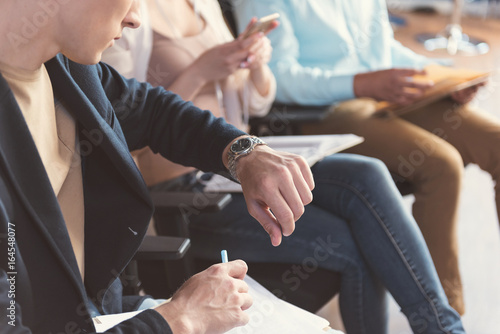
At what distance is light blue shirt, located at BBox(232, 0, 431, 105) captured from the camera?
199 centimetres

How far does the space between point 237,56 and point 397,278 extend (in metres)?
0.68

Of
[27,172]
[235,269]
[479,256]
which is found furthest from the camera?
[479,256]

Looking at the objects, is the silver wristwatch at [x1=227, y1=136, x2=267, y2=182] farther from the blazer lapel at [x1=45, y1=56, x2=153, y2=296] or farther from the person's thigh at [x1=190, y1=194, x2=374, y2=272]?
the person's thigh at [x1=190, y1=194, x2=374, y2=272]

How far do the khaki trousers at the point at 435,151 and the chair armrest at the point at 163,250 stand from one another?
0.84 meters

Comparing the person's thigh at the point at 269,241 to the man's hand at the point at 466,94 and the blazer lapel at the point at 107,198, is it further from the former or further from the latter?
the man's hand at the point at 466,94

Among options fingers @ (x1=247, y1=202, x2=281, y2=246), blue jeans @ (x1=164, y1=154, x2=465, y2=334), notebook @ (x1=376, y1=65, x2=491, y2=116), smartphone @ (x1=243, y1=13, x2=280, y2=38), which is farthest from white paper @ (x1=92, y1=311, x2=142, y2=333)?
notebook @ (x1=376, y1=65, x2=491, y2=116)

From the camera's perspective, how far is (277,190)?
102 cm

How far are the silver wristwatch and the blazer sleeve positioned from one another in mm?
26

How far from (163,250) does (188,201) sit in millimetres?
196

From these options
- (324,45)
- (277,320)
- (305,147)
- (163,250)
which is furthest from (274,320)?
(324,45)

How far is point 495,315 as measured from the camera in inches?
79.5

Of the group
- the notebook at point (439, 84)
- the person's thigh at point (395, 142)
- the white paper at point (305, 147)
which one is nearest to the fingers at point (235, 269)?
the white paper at point (305, 147)

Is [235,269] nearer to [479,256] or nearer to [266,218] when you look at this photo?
Answer: [266,218]

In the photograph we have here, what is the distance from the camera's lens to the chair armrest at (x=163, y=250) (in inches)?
47.4
